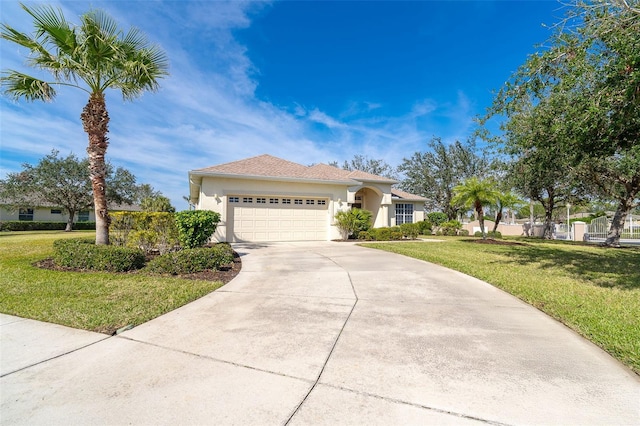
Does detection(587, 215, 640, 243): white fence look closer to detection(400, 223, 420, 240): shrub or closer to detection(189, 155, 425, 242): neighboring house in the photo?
detection(400, 223, 420, 240): shrub

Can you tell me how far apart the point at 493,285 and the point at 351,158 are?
3712 cm

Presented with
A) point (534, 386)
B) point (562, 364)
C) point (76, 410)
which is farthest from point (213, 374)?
point (562, 364)

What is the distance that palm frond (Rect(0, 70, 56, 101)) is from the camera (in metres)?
7.24

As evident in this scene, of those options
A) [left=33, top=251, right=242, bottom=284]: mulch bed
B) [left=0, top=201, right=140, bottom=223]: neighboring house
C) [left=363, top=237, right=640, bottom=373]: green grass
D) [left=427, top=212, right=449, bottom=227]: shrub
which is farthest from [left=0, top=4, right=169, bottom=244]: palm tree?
[left=0, top=201, right=140, bottom=223]: neighboring house

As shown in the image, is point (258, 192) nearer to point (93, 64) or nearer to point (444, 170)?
point (93, 64)

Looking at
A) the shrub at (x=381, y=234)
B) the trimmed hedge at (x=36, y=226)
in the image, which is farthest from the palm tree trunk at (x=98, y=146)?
the trimmed hedge at (x=36, y=226)

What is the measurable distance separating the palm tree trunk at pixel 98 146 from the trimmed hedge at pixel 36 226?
26897mm

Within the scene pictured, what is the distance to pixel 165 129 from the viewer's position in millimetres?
15898

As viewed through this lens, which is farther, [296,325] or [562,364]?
[296,325]

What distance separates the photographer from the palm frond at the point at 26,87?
23.7 ft

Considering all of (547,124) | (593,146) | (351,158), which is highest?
(351,158)

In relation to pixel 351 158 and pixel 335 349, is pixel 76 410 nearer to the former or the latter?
pixel 335 349

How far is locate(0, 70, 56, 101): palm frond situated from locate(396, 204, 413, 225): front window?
19685mm

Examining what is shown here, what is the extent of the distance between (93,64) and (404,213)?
64.8 ft
